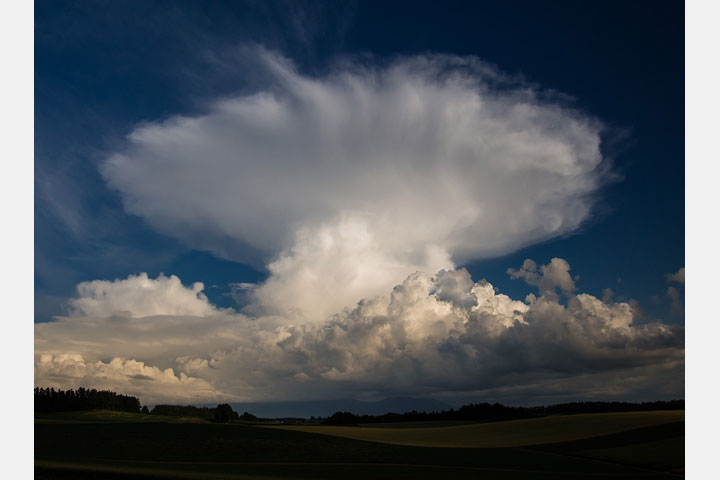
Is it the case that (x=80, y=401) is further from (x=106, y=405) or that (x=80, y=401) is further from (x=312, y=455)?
(x=312, y=455)

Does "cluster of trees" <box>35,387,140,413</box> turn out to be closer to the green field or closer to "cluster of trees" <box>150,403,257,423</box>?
"cluster of trees" <box>150,403,257,423</box>

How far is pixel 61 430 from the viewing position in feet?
129

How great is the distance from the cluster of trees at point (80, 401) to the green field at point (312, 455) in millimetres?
35332

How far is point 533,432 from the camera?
49.8 metres

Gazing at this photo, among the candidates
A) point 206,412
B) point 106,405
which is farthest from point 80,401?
point 206,412

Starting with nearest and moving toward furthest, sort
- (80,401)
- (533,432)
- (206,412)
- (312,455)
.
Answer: (312,455)
(533,432)
(80,401)
(206,412)

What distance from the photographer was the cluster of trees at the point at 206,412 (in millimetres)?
69750

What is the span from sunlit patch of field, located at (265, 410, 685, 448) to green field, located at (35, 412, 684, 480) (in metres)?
0.57

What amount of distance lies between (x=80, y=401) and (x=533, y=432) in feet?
203

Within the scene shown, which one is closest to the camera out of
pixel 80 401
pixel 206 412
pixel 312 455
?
pixel 312 455

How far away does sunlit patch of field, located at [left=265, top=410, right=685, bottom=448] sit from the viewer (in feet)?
148

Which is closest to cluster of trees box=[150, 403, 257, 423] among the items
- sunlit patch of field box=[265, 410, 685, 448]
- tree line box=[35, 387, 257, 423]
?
tree line box=[35, 387, 257, 423]
